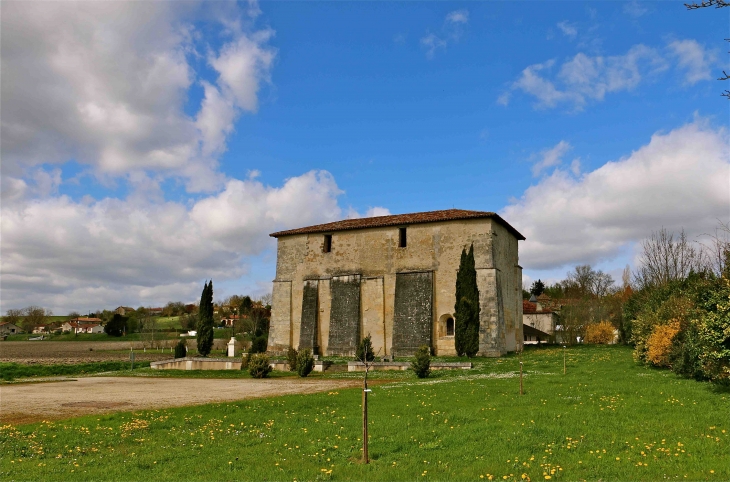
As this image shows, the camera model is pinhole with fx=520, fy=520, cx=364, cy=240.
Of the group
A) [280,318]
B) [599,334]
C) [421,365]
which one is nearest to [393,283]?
[280,318]

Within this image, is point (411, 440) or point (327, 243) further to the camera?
point (327, 243)

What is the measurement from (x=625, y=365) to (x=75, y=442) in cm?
1981

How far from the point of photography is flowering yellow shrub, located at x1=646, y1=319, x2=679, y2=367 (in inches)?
683

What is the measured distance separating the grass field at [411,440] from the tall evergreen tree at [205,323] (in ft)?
81.4

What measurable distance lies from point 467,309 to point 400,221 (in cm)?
769

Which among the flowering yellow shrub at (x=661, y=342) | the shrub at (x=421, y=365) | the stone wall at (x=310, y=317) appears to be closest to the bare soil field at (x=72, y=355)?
the stone wall at (x=310, y=317)

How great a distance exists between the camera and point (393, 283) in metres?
34.0

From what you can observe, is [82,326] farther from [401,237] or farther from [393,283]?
[401,237]

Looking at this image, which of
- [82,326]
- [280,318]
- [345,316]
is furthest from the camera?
[82,326]

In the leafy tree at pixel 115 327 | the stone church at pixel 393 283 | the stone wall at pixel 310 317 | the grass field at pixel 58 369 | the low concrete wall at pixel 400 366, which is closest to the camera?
the low concrete wall at pixel 400 366

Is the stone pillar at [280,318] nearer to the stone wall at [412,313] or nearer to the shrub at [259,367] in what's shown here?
the stone wall at [412,313]

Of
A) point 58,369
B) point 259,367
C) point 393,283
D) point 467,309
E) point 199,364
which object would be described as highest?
point 393,283

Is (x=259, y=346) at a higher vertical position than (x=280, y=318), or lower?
lower

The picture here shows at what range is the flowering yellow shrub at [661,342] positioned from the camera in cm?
1734
